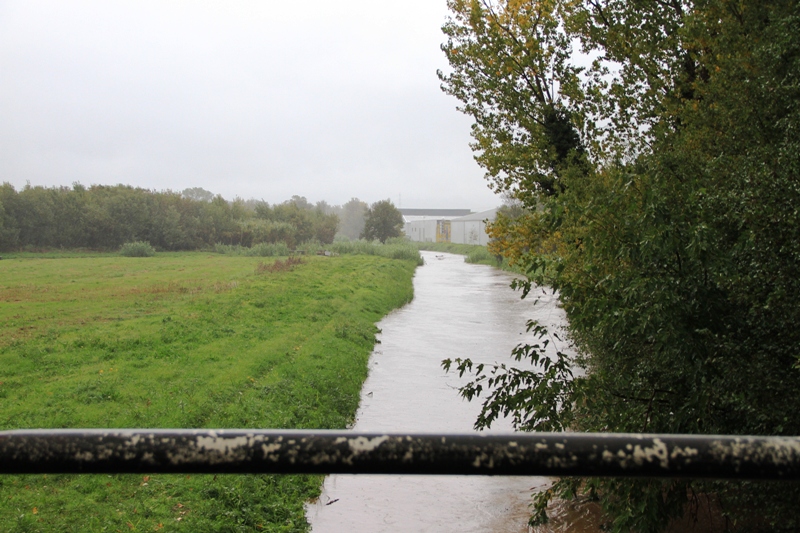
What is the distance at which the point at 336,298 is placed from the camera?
26656 mm

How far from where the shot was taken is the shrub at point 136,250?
184 feet

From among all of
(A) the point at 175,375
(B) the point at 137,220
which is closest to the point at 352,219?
(B) the point at 137,220

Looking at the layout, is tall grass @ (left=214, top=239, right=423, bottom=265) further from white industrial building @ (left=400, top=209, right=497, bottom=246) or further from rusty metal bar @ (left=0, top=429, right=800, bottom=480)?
rusty metal bar @ (left=0, top=429, right=800, bottom=480)

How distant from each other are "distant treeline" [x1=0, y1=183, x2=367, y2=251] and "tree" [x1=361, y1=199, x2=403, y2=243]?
5984mm

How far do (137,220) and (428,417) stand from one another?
181ft

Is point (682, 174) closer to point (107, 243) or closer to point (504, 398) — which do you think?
point (504, 398)

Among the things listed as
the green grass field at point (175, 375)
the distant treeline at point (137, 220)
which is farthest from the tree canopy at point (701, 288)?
the distant treeline at point (137, 220)

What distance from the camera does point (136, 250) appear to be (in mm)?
56781

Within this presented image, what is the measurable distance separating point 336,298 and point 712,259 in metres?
21.5

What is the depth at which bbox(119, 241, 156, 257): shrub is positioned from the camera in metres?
56.2

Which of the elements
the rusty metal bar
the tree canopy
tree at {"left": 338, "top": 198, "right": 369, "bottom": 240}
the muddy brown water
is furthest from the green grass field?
tree at {"left": 338, "top": 198, "right": 369, "bottom": 240}

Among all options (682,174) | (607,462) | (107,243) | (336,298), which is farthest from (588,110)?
(107,243)

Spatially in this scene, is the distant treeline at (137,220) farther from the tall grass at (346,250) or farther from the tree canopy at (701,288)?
the tree canopy at (701,288)

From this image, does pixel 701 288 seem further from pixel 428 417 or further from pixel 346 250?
pixel 346 250
